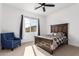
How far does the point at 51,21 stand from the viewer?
5914 mm

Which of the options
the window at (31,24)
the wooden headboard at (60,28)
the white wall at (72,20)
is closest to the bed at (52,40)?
the wooden headboard at (60,28)

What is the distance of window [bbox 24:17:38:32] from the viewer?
18.1 feet

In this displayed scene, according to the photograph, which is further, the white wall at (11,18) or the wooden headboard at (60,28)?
the wooden headboard at (60,28)

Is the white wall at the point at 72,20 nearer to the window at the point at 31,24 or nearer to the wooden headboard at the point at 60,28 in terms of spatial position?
the wooden headboard at the point at 60,28

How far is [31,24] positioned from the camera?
19.4 ft

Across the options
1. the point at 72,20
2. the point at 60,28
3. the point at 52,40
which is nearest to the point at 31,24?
the point at 60,28

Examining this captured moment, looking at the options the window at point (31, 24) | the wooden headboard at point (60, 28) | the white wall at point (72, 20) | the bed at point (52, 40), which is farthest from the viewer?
the window at point (31, 24)

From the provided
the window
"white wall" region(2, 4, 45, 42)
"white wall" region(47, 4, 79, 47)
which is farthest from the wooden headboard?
"white wall" region(2, 4, 45, 42)

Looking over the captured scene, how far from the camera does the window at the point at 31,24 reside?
550cm

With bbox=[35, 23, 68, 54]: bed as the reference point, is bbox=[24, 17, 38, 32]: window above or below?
above

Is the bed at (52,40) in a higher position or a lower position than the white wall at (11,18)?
lower

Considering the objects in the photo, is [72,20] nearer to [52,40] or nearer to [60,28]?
[60,28]

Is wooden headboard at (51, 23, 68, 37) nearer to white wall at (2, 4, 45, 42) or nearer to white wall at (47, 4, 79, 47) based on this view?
white wall at (47, 4, 79, 47)

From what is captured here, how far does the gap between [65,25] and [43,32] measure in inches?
98.8
